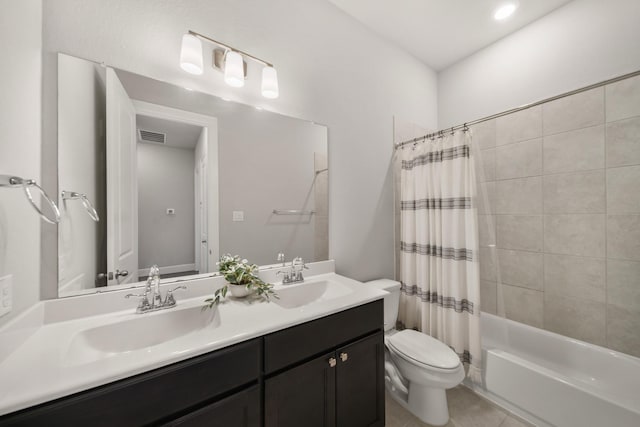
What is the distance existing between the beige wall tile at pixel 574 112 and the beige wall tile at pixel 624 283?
0.94m

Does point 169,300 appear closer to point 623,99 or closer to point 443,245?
point 443,245

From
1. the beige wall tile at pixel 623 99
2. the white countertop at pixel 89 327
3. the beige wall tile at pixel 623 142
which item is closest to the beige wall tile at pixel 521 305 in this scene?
the beige wall tile at pixel 623 142

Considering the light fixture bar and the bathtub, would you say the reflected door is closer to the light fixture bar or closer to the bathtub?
the light fixture bar

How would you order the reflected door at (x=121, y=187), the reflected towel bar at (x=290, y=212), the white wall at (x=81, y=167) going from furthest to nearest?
the reflected towel bar at (x=290, y=212) < the reflected door at (x=121, y=187) < the white wall at (x=81, y=167)

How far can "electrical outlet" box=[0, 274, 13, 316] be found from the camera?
0.71 meters

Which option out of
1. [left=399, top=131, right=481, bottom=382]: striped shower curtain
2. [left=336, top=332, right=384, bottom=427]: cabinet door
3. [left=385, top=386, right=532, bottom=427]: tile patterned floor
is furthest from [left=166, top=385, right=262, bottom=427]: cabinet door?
[left=399, top=131, right=481, bottom=382]: striped shower curtain

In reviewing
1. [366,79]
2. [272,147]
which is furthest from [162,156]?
[366,79]

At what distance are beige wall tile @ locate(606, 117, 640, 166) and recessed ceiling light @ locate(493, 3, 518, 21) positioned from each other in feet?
3.51

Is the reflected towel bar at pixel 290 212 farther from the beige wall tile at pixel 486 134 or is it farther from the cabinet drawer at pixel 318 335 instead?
the beige wall tile at pixel 486 134

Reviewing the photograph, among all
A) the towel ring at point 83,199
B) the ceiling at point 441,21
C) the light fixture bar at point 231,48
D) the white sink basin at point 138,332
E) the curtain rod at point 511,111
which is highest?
the ceiling at point 441,21

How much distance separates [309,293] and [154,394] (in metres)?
0.89

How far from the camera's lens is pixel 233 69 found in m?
1.34

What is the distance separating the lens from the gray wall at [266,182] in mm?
1410

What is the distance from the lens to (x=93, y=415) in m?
0.64
